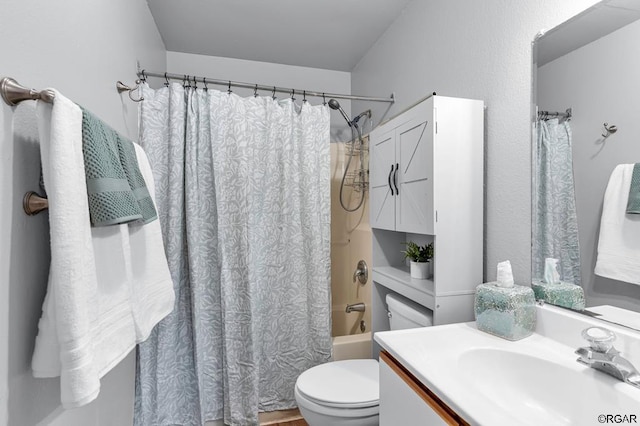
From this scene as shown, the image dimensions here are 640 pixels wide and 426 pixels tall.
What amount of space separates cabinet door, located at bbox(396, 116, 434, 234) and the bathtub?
2.92ft

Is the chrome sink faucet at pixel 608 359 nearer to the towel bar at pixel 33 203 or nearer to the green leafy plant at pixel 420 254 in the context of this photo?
the green leafy plant at pixel 420 254

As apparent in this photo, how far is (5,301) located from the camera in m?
0.71

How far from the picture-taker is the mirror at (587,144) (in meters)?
0.87

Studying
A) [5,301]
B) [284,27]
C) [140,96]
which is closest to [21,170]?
[5,301]

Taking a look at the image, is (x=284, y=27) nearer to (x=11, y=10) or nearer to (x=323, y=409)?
(x=11, y=10)

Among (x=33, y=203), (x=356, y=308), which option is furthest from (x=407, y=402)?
(x=356, y=308)

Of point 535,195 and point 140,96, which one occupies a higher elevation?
point 140,96

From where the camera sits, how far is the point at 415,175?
1414 mm

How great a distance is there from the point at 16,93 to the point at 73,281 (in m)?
0.44

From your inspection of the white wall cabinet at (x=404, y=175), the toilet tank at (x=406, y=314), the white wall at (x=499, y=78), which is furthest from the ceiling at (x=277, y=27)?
the toilet tank at (x=406, y=314)

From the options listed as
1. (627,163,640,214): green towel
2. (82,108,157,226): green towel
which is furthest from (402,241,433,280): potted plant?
(82,108,157,226): green towel

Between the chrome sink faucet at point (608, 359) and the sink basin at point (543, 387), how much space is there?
0.02 meters

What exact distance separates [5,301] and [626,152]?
5.20ft

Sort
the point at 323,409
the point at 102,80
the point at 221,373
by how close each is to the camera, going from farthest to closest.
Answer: the point at 221,373 < the point at 323,409 < the point at 102,80
